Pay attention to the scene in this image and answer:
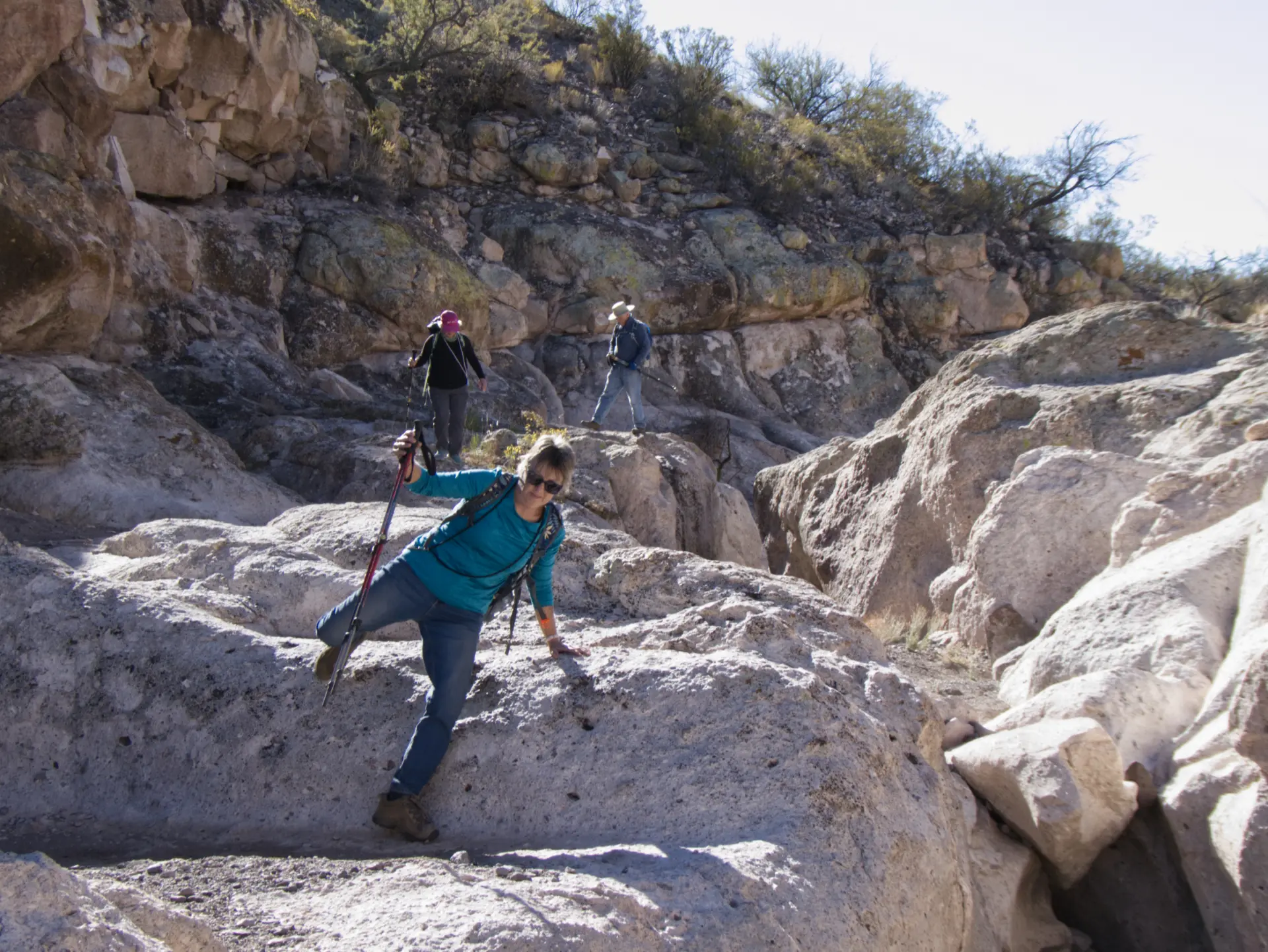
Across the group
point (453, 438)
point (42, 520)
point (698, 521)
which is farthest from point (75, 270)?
point (698, 521)

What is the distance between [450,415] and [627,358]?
2.26 metres

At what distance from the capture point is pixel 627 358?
420 inches

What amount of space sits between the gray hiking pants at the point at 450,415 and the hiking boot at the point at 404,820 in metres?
6.11

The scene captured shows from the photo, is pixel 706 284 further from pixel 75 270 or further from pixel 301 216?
pixel 75 270

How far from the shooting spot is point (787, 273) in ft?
68.3

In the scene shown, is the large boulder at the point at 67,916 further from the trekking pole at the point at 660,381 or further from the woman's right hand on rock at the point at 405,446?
the trekking pole at the point at 660,381

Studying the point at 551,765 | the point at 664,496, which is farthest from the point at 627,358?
the point at 551,765

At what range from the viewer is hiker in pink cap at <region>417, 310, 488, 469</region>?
8.78 metres

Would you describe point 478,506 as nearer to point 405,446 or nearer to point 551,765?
point 405,446

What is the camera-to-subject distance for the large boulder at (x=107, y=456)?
8.08m

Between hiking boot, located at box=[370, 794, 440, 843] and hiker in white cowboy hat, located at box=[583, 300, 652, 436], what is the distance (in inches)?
297

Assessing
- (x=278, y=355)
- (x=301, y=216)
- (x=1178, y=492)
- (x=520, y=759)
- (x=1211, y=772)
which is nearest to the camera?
(x=520, y=759)

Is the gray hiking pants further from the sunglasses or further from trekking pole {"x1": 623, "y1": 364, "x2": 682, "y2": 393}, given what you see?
trekking pole {"x1": 623, "y1": 364, "x2": 682, "y2": 393}

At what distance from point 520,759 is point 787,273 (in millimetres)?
18435
